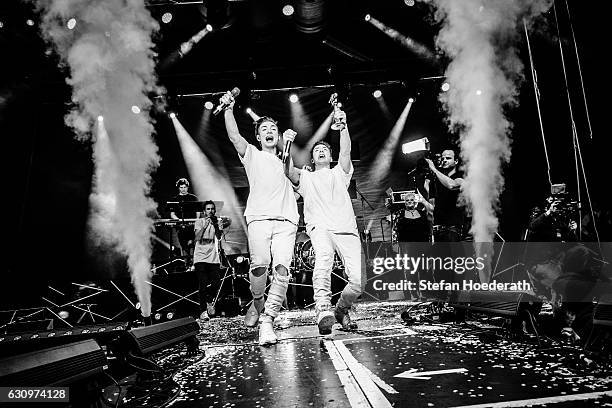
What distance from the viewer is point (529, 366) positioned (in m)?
2.58

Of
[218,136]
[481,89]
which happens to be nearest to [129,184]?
[218,136]

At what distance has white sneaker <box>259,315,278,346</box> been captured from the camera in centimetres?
392

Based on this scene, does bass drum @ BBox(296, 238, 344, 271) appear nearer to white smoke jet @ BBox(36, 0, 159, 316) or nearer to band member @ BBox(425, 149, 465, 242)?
white smoke jet @ BBox(36, 0, 159, 316)

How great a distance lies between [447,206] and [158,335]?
162 inches

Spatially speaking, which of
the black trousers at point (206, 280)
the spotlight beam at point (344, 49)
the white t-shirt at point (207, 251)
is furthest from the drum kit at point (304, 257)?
the spotlight beam at point (344, 49)

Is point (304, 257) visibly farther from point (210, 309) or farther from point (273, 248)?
point (273, 248)

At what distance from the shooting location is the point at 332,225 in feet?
15.9

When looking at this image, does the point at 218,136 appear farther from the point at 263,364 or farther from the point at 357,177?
the point at 263,364

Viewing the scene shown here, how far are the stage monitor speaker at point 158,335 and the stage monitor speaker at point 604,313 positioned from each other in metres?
2.99

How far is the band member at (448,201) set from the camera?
5.52 metres

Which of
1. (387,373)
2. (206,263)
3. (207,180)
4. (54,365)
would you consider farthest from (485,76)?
(54,365)

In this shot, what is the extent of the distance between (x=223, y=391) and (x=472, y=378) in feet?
4.85

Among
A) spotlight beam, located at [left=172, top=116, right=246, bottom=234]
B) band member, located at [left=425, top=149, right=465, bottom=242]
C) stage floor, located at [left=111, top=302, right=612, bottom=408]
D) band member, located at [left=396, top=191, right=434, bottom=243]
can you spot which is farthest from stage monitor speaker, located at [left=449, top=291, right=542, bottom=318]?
spotlight beam, located at [left=172, top=116, right=246, bottom=234]

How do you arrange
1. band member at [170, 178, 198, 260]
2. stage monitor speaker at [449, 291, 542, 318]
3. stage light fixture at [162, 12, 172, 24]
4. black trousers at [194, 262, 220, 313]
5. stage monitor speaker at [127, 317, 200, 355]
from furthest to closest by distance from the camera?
band member at [170, 178, 198, 260]
stage light fixture at [162, 12, 172, 24]
black trousers at [194, 262, 220, 313]
stage monitor speaker at [449, 291, 542, 318]
stage monitor speaker at [127, 317, 200, 355]
